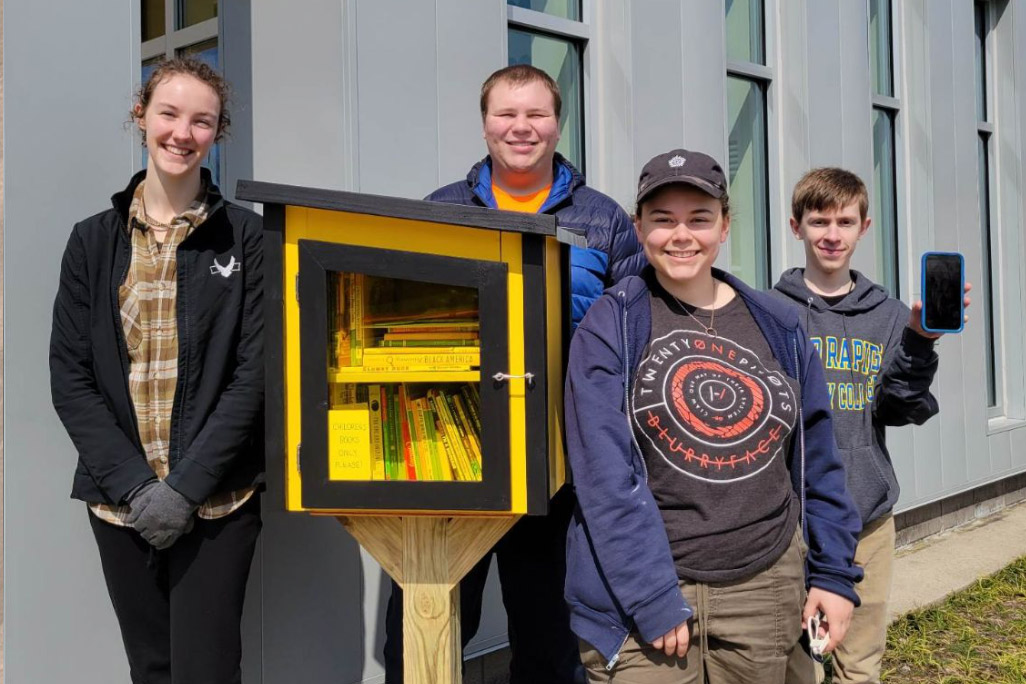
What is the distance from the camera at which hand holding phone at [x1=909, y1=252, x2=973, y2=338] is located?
8.79ft

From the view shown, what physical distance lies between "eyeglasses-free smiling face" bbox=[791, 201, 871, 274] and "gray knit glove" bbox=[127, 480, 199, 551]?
6.40 feet

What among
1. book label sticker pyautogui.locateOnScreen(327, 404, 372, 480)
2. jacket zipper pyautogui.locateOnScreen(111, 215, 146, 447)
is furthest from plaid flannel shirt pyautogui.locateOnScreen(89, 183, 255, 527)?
book label sticker pyautogui.locateOnScreen(327, 404, 372, 480)

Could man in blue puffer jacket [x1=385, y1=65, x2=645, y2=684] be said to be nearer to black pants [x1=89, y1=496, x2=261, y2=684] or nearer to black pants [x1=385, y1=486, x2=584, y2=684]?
black pants [x1=385, y1=486, x2=584, y2=684]

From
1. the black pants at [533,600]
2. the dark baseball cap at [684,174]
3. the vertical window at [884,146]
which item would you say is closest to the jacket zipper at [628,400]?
the dark baseball cap at [684,174]

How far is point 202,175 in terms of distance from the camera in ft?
8.36

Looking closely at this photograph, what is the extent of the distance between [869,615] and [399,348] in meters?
1.82

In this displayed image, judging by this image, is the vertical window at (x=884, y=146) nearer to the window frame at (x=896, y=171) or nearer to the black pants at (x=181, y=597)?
the window frame at (x=896, y=171)

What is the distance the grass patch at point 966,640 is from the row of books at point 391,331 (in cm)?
298

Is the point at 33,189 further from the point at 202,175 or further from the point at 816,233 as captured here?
the point at 816,233

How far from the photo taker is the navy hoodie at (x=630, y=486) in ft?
6.37

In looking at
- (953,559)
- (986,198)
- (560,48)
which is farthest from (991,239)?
(560,48)

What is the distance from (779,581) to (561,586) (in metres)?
0.79

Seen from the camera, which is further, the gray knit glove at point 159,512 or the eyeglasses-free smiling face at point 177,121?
the eyeglasses-free smiling face at point 177,121

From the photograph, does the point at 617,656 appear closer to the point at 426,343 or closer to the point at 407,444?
the point at 407,444
